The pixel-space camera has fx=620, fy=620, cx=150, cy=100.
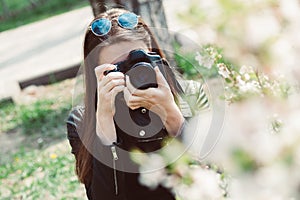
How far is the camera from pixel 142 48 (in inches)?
63.5

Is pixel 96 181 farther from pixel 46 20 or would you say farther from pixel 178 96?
pixel 46 20

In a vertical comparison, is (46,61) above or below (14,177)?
below

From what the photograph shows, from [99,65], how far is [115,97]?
0.58 feet

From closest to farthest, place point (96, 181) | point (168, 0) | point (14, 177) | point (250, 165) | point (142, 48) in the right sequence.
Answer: point (250, 165) → point (142, 48) → point (96, 181) → point (14, 177) → point (168, 0)

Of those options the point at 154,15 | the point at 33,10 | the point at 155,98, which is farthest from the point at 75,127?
the point at 33,10

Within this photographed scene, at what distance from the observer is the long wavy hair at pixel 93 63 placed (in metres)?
1.63

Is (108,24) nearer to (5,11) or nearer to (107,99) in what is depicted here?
(107,99)

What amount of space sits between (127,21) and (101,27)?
0.24 ft

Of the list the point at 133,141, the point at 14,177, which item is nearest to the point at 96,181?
the point at 133,141

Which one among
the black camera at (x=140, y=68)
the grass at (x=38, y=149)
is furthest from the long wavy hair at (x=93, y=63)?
the grass at (x=38, y=149)

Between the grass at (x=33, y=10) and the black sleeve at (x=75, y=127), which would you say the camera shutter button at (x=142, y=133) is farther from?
the grass at (x=33, y=10)

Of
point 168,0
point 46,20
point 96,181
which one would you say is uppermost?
point 96,181

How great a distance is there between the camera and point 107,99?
4.96 ft

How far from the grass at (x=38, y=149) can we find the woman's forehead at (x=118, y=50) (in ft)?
5.94
